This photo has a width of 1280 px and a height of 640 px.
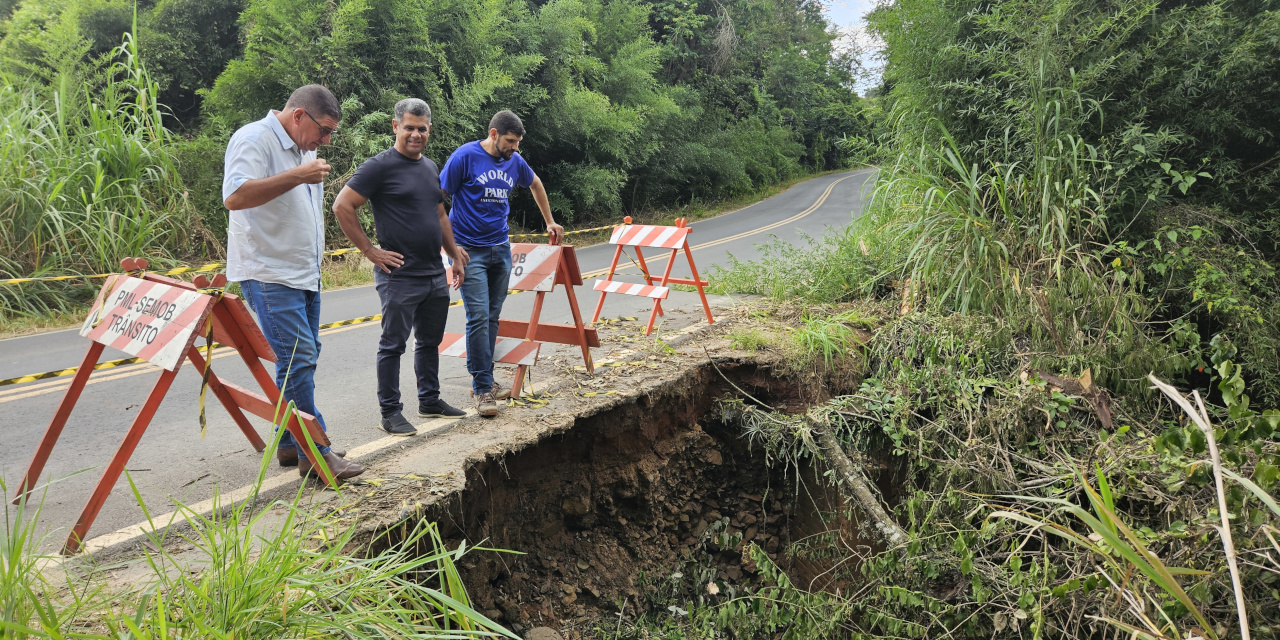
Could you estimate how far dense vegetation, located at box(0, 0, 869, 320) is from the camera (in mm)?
9602

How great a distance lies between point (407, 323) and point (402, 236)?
0.51m

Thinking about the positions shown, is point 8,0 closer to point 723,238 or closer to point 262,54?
point 262,54

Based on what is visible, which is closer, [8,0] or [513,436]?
[513,436]

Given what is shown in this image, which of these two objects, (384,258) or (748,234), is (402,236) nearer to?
(384,258)

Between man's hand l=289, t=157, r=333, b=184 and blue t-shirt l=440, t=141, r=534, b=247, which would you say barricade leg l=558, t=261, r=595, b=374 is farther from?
man's hand l=289, t=157, r=333, b=184

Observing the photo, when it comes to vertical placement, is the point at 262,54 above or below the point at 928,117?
above

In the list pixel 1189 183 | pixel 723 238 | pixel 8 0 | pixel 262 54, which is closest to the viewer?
pixel 1189 183

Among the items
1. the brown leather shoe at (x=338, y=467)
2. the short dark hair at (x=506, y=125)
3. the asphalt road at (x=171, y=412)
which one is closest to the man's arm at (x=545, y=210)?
the short dark hair at (x=506, y=125)

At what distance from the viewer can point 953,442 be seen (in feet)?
16.1

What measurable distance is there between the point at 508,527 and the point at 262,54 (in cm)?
1316

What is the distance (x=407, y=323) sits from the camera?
4.43 meters

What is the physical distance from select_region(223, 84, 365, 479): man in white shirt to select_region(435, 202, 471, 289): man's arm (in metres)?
0.88

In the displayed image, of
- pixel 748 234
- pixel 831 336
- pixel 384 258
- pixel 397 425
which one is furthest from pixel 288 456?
pixel 748 234

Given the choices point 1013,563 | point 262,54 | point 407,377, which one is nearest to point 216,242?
point 262,54
